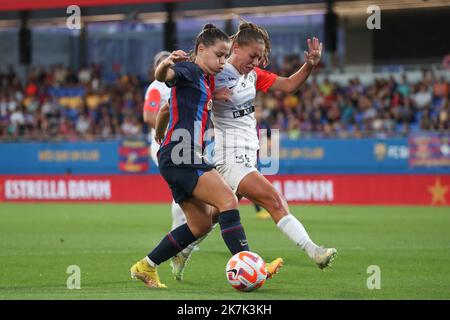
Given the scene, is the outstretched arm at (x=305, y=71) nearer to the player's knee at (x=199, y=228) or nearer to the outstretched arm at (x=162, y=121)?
the outstretched arm at (x=162, y=121)

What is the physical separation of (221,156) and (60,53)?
33.6 m

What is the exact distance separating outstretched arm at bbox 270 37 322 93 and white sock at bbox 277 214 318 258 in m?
1.51

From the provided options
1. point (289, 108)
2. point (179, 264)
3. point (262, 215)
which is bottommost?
point (262, 215)

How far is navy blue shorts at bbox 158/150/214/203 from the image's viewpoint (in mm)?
7836

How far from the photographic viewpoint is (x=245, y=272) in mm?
7762

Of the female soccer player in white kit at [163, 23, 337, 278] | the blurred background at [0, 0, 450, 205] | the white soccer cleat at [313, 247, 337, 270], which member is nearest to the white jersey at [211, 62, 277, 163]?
the female soccer player in white kit at [163, 23, 337, 278]

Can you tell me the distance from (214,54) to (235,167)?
1204mm

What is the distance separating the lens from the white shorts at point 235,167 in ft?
28.2

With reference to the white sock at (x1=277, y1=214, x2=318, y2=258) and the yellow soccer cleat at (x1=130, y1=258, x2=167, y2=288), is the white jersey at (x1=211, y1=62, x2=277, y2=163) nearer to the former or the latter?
the white sock at (x1=277, y1=214, x2=318, y2=258)

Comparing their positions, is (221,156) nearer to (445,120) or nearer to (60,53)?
(445,120)

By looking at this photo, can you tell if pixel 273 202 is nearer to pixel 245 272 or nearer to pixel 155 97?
pixel 245 272

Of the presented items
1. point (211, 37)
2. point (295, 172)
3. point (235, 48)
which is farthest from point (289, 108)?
point (211, 37)
